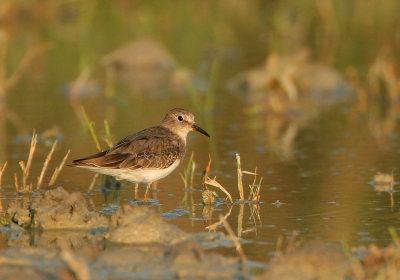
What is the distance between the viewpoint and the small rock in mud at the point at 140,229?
6117 millimetres

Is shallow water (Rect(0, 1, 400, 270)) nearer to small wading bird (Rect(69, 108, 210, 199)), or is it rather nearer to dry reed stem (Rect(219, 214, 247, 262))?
dry reed stem (Rect(219, 214, 247, 262))

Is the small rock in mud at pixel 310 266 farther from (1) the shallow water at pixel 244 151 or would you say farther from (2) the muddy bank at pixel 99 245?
(1) the shallow water at pixel 244 151

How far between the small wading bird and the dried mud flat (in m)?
1.04

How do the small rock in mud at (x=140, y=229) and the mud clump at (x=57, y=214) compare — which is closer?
the small rock in mud at (x=140, y=229)

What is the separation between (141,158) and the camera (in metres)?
8.17

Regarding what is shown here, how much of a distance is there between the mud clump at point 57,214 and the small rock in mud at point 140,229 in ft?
1.57

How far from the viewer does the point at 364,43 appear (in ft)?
65.6

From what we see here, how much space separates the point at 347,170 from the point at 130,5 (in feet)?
56.9

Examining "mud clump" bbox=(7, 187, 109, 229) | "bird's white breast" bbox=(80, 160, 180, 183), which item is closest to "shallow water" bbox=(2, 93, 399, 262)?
"bird's white breast" bbox=(80, 160, 180, 183)

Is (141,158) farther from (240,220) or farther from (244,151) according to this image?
(244,151)

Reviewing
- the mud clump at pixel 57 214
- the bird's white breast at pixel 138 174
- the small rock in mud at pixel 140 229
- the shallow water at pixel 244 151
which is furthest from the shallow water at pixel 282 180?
the mud clump at pixel 57 214

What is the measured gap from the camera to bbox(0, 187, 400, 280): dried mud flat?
17.3 feet

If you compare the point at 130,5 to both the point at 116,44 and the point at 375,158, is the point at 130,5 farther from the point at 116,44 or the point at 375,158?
the point at 375,158

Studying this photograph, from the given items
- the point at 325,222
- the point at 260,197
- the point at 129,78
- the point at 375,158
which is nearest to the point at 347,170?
the point at 375,158
